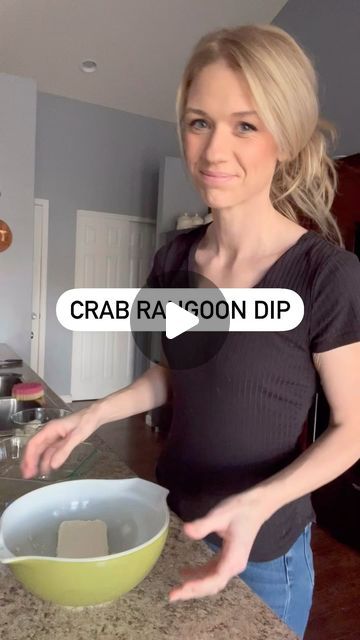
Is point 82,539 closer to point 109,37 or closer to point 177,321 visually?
point 177,321

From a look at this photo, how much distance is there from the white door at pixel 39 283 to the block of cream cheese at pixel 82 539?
153 inches

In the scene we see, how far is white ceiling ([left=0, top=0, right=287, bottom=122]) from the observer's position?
338 cm

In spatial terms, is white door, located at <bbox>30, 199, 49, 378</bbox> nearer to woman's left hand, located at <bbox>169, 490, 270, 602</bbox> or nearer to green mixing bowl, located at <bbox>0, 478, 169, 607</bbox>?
green mixing bowl, located at <bbox>0, 478, 169, 607</bbox>

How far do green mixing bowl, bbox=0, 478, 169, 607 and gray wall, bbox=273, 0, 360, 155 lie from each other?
3.01 meters

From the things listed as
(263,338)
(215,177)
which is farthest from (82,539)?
(215,177)

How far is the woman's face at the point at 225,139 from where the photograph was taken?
1.97ft

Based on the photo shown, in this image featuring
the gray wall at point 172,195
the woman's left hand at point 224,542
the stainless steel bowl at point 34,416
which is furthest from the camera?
the gray wall at point 172,195

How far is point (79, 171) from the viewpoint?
4414 mm

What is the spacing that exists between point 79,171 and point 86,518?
13.6 feet

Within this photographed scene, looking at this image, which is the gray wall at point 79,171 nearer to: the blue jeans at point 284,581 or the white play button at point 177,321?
the white play button at point 177,321

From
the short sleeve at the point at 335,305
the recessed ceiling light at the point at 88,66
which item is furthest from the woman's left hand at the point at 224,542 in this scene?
the recessed ceiling light at the point at 88,66

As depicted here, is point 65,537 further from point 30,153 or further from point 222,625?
point 30,153

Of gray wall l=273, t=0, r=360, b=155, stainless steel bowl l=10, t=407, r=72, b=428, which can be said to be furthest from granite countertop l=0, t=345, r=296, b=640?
gray wall l=273, t=0, r=360, b=155

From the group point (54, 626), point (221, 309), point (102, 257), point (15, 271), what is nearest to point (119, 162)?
point (102, 257)
